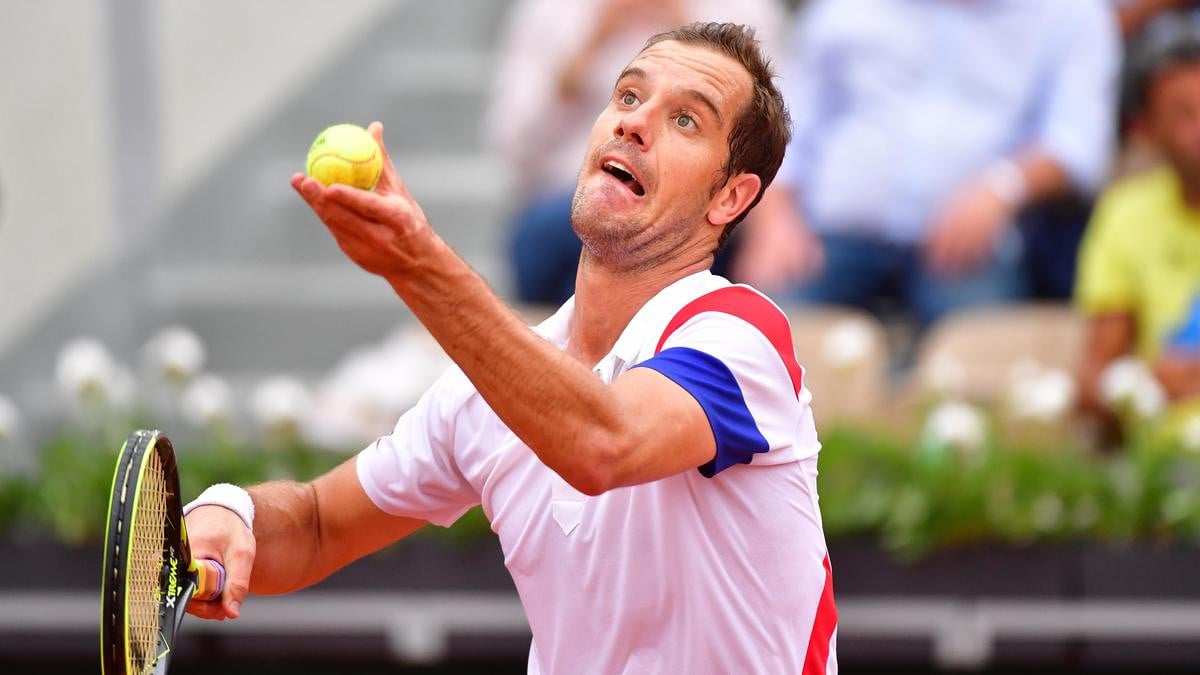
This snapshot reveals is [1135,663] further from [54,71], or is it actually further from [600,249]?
[54,71]

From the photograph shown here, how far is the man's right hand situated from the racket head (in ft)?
0.20

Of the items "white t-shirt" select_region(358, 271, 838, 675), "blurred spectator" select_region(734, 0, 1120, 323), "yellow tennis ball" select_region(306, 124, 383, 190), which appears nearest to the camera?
"yellow tennis ball" select_region(306, 124, 383, 190)

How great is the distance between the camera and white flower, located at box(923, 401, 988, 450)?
498cm

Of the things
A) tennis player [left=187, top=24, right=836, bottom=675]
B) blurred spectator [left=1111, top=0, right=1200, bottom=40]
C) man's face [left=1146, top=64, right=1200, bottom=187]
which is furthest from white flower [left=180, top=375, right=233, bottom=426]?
blurred spectator [left=1111, top=0, right=1200, bottom=40]

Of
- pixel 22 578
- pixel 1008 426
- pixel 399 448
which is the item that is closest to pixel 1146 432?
pixel 1008 426

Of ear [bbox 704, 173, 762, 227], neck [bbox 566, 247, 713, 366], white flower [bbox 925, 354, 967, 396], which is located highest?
white flower [bbox 925, 354, 967, 396]

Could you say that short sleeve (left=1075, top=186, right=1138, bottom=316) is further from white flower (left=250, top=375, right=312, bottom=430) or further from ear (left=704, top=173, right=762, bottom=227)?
ear (left=704, top=173, right=762, bottom=227)

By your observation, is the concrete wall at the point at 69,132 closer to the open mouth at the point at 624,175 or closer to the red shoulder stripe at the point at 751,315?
the open mouth at the point at 624,175

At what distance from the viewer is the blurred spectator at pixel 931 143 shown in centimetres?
625

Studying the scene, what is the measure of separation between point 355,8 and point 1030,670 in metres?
4.87

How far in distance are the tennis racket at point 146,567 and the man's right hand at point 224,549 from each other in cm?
2

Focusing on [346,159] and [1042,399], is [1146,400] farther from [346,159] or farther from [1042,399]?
[346,159]

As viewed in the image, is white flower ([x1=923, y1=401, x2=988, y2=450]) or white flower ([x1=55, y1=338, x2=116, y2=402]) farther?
white flower ([x1=55, y1=338, x2=116, y2=402])

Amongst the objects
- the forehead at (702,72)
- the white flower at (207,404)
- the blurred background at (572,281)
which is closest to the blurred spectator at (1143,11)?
the blurred background at (572,281)
